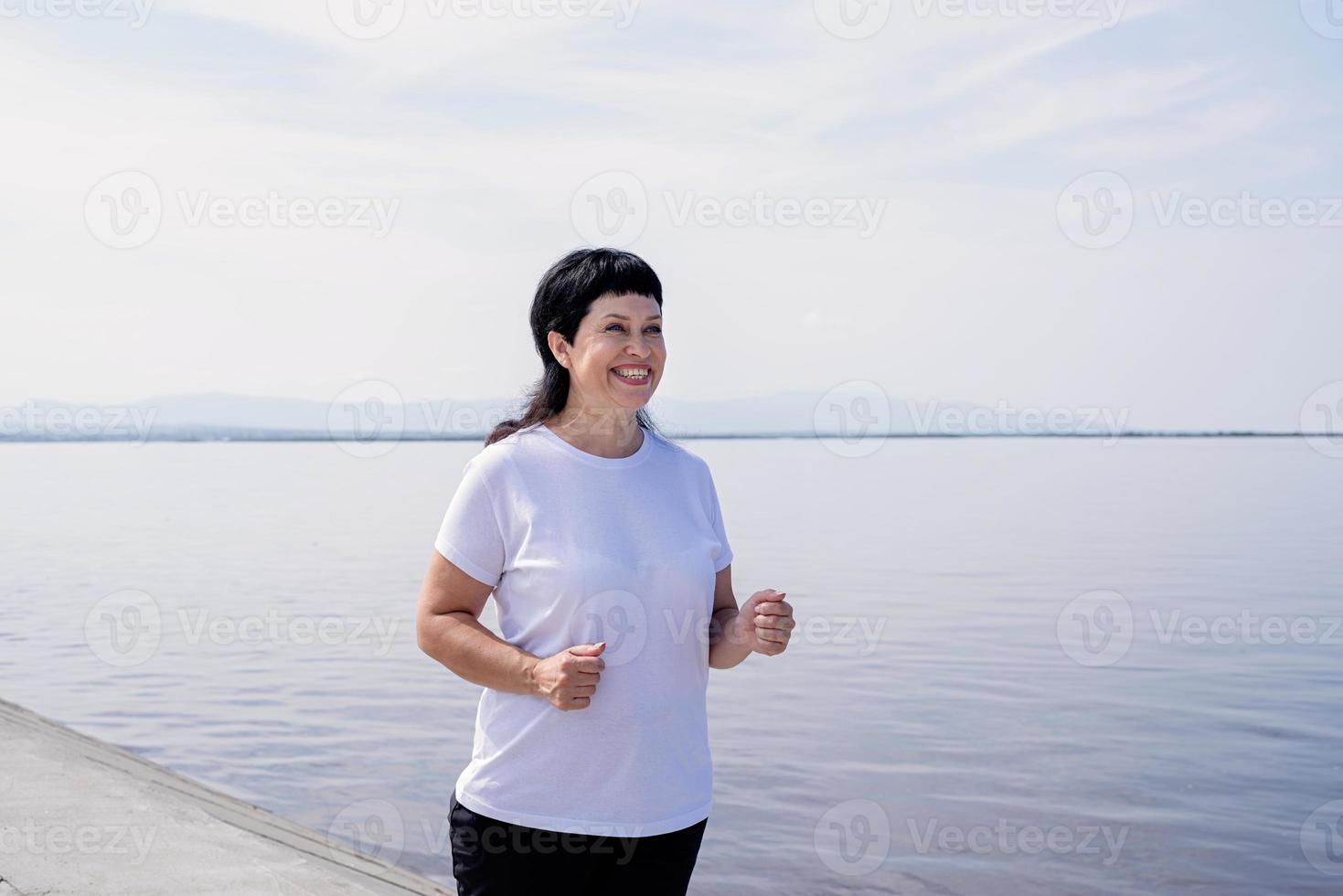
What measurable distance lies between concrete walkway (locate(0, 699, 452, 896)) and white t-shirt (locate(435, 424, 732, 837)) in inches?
81.2

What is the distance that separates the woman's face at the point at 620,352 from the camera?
261 centimetres

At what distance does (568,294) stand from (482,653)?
82 centimetres

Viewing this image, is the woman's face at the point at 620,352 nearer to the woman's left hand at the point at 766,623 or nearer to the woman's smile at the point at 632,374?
the woman's smile at the point at 632,374

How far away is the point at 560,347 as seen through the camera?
2.71 m

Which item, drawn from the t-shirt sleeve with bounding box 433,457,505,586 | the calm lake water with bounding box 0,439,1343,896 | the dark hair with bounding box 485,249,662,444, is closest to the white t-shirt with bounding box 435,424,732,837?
the t-shirt sleeve with bounding box 433,457,505,586

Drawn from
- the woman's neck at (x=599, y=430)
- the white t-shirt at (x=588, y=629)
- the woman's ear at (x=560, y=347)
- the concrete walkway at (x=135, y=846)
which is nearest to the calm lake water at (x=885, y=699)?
the concrete walkway at (x=135, y=846)

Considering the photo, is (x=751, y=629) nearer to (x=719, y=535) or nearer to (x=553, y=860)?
(x=719, y=535)

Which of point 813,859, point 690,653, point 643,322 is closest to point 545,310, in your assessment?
point 643,322

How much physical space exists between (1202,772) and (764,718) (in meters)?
3.49

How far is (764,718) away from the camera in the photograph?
10.4 m

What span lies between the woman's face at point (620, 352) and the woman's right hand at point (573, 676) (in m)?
0.57

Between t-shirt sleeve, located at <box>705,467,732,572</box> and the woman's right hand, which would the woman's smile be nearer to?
t-shirt sleeve, located at <box>705,467,732,572</box>

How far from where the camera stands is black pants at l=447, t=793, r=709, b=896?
95.4 inches

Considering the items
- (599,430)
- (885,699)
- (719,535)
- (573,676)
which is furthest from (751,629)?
(885,699)
